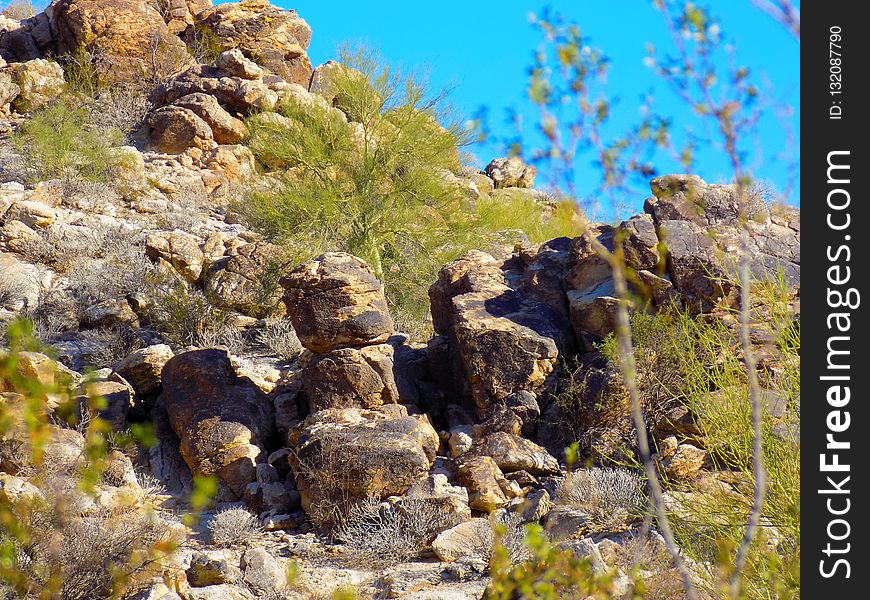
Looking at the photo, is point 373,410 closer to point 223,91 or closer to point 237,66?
→ point 223,91

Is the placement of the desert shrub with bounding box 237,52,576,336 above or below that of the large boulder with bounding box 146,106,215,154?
below

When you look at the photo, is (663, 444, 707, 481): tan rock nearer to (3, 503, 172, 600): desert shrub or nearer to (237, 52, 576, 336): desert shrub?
(3, 503, 172, 600): desert shrub

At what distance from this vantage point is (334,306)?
30.9ft

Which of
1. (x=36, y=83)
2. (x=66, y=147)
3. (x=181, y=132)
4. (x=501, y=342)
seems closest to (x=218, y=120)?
(x=181, y=132)

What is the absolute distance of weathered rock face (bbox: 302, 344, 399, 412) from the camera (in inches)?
363

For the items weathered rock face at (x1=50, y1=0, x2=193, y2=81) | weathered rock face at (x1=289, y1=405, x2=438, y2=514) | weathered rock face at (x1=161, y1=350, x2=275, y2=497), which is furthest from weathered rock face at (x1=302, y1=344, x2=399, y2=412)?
weathered rock face at (x1=50, y1=0, x2=193, y2=81)

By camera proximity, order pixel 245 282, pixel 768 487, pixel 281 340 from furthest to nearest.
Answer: pixel 245 282 < pixel 281 340 < pixel 768 487

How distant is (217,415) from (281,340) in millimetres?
2823

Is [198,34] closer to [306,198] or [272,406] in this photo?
[306,198]

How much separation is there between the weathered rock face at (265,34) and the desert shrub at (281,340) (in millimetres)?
13805

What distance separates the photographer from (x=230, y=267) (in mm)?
14414

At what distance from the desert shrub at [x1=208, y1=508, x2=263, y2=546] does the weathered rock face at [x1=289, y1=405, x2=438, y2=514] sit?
1.84 feet

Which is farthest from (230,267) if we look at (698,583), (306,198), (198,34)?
(198,34)

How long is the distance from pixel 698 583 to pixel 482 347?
13.1 ft
